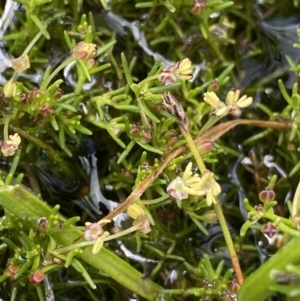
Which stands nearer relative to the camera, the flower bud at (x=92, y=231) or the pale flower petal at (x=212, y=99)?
the flower bud at (x=92, y=231)

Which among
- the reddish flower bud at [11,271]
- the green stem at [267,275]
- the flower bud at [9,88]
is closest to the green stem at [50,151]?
the flower bud at [9,88]

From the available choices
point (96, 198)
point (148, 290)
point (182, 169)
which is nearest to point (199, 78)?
point (182, 169)

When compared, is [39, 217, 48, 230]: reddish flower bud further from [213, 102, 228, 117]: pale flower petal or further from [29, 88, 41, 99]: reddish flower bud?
[213, 102, 228, 117]: pale flower petal

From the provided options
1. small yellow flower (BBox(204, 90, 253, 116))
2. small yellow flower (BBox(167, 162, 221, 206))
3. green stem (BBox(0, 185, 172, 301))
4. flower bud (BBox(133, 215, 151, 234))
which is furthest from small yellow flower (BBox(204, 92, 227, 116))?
green stem (BBox(0, 185, 172, 301))

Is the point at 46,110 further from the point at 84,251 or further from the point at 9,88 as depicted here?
the point at 84,251

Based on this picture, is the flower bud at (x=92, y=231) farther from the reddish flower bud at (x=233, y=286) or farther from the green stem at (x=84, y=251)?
the reddish flower bud at (x=233, y=286)

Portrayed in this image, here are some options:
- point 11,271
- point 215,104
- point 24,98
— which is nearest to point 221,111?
point 215,104

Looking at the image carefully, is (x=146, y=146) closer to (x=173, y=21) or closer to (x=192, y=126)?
(x=192, y=126)
